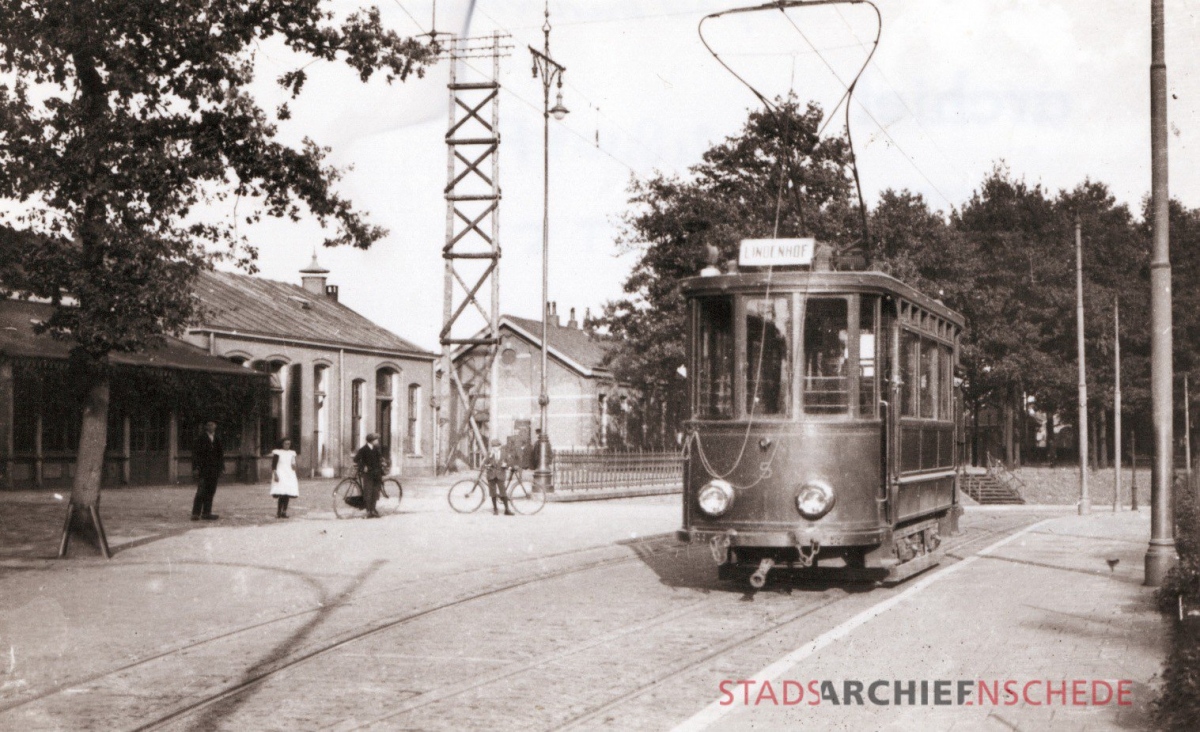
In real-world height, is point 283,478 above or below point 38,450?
below

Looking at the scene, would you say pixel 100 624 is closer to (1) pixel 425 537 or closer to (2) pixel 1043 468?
(1) pixel 425 537

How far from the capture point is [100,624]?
10.3 metres

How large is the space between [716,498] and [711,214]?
120ft

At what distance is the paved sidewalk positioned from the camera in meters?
6.68

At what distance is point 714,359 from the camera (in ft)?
38.8

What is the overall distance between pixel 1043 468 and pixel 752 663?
182 ft

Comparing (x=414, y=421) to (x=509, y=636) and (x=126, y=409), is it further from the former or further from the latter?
(x=509, y=636)

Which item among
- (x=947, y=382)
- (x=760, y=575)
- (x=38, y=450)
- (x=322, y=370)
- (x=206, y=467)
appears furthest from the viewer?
(x=322, y=370)

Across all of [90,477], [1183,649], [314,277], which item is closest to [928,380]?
[1183,649]

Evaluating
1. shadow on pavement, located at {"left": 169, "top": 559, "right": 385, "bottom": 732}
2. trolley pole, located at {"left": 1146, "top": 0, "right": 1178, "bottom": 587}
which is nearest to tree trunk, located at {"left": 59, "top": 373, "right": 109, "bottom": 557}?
shadow on pavement, located at {"left": 169, "top": 559, "right": 385, "bottom": 732}

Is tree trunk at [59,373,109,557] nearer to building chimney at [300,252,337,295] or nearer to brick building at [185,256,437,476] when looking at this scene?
brick building at [185,256,437,476]

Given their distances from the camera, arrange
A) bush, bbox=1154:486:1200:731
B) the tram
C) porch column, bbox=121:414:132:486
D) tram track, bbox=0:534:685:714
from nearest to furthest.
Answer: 1. bush, bbox=1154:486:1200:731
2. tram track, bbox=0:534:685:714
3. the tram
4. porch column, bbox=121:414:132:486

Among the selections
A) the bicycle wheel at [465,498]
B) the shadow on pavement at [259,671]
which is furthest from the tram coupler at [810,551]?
the bicycle wheel at [465,498]

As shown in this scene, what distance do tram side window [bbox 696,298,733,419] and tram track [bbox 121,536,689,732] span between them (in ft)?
9.66
